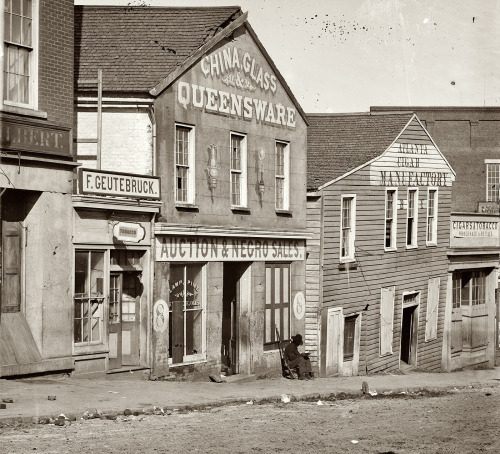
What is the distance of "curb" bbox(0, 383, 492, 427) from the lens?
14.5m

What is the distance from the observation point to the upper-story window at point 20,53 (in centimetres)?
1808

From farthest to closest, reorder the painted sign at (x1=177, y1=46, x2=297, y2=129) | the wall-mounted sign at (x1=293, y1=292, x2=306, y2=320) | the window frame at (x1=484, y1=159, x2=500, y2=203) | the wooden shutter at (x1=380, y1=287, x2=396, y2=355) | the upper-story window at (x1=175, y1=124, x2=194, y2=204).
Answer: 1. the window frame at (x1=484, y1=159, x2=500, y2=203)
2. the wooden shutter at (x1=380, y1=287, x2=396, y2=355)
3. the wall-mounted sign at (x1=293, y1=292, x2=306, y2=320)
4. the painted sign at (x1=177, y1=46, x2=297, y2=129)
5. the upper-story window at (x1=175, y1=124, x2=194, y2=204)

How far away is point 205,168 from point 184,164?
2.54 ft

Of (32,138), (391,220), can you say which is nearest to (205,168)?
(32,138)

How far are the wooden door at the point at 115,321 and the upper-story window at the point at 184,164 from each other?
278cm

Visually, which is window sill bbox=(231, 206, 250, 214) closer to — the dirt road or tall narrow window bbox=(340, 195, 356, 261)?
tall narrow window bbox=(340, 195, 356, 261)

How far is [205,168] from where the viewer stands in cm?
2394

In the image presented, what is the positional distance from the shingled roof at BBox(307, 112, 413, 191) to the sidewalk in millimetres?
7727

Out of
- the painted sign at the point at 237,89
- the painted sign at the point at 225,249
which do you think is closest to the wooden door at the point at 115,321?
the painted sign at the point at 225,249

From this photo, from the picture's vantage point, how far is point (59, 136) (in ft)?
62.2

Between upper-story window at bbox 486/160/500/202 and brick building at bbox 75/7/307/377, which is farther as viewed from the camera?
upper-story window at bbox 486/160/500/202

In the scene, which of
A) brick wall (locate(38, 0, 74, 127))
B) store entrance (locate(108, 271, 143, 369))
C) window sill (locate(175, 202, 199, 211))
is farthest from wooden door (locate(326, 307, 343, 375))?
brick wall (locate(38, 0, 74, 127))

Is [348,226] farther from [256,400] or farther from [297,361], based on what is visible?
[256,400]

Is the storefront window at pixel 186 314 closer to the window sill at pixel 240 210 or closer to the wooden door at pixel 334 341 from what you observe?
the window sill at pixel 240 210
